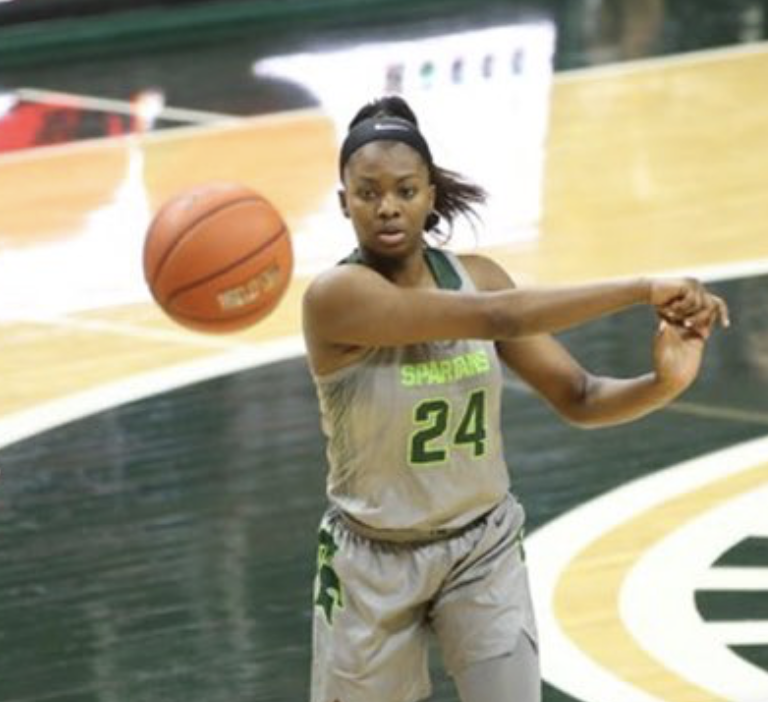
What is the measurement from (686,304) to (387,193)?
2.16 ft

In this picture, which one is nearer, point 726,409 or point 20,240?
point 726,409

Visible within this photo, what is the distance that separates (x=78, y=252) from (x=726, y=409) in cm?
385

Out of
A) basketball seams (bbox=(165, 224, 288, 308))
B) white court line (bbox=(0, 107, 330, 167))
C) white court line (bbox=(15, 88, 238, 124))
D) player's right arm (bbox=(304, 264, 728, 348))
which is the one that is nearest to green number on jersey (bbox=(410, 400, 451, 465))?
player's right arm (bbox=(304, 264, 728, 348))

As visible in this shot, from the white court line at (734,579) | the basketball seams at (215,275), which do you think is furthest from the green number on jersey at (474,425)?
the white court line at (734,579)

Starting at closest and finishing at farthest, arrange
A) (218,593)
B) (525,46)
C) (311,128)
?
(218,593)
(311,128)
(525,46)

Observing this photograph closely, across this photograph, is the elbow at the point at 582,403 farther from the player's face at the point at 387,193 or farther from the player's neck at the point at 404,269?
the player's face at the point at 387,193

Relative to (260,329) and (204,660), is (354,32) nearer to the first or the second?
(260,329)

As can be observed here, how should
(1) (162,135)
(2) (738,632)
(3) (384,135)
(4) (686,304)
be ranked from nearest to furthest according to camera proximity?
(4) (686,304), (3) (384,135), (2) (738,632), (1) (162,135)

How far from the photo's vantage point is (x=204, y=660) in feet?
23.0

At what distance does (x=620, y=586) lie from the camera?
7.43 metres

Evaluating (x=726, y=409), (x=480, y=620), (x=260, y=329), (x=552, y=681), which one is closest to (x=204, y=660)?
(x=552, y=681)

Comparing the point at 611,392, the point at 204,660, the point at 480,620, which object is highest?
the point at 611,392

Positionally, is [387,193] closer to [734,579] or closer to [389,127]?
[389,127]

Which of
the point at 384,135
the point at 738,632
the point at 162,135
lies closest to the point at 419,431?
the point at 384,135
